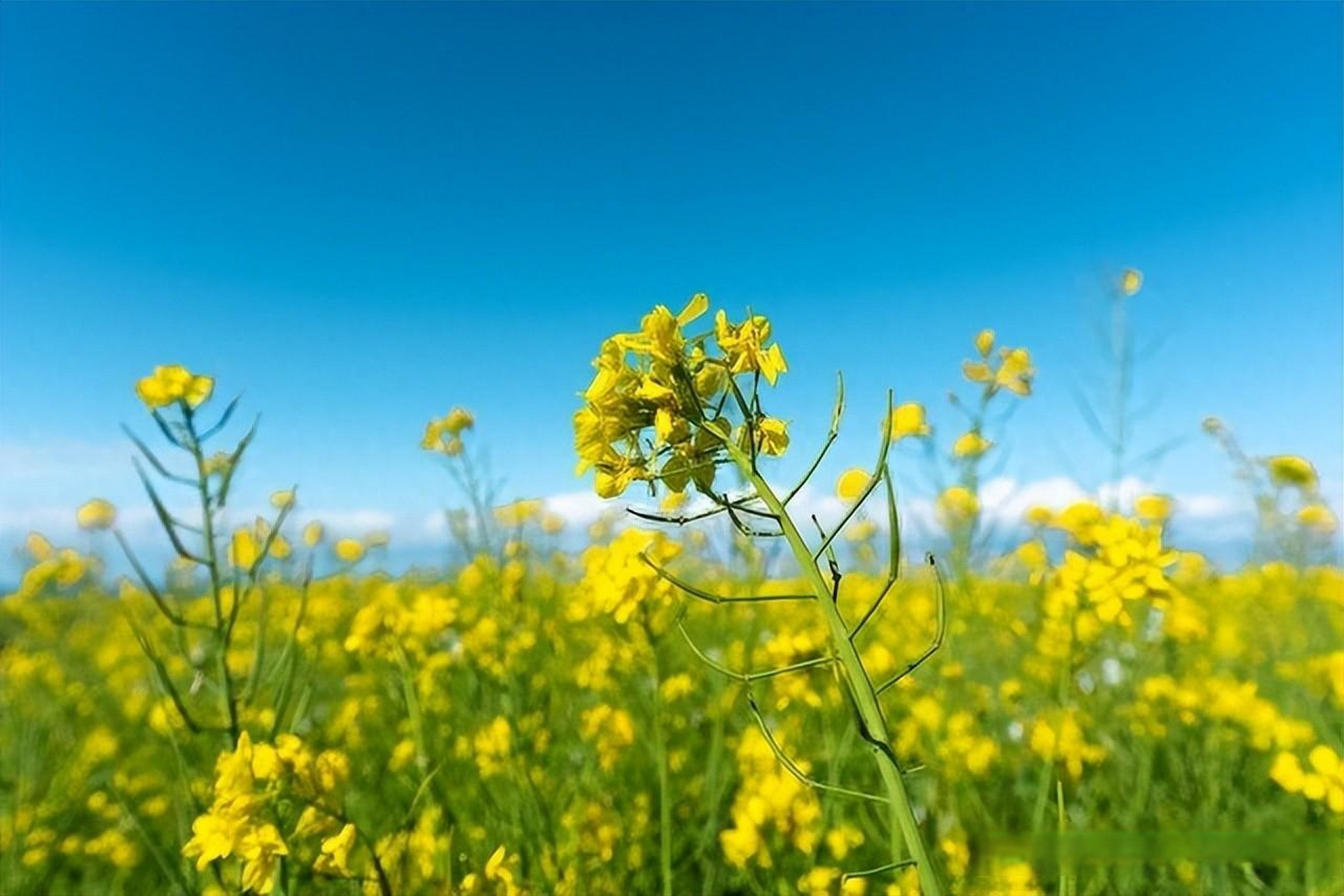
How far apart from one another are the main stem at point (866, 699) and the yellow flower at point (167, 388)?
1.71 meters

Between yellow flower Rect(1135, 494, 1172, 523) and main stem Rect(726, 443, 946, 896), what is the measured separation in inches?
114

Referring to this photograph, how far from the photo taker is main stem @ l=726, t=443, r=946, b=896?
813 mm

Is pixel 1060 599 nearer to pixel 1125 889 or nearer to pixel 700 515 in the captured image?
pixel 1125 889

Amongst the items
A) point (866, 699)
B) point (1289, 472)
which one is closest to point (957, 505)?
point (1289, 472)

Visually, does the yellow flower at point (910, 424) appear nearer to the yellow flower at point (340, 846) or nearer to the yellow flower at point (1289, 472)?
the yellow flower at point (1289, 472)

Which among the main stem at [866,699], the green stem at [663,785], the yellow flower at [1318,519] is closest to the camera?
the main stem at [866,699]

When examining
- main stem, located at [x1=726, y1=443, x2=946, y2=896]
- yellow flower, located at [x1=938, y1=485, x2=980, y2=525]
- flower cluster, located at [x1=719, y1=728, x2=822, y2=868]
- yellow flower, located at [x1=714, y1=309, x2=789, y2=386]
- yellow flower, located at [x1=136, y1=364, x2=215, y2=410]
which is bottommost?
flower cluster, located at [x1=719, y1=728, x2=822, y2=868]

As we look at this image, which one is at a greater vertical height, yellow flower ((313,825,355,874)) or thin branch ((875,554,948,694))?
thin branch ((875,554,948,694))

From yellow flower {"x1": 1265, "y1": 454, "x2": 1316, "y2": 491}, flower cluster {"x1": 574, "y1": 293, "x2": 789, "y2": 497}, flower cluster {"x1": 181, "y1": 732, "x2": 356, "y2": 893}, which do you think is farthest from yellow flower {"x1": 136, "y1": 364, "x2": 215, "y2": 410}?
yellow flower {"x1": 1265, "y1": 454, "x2": 1316, "y2": 491}

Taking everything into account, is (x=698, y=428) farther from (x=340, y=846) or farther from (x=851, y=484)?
(x=851, y=484)

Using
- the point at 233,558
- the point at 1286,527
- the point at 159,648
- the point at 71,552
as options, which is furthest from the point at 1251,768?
the point at 71,552

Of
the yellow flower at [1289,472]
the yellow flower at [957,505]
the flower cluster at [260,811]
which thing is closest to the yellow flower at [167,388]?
the flower cluster at [260,811]

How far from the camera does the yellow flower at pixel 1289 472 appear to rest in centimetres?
429

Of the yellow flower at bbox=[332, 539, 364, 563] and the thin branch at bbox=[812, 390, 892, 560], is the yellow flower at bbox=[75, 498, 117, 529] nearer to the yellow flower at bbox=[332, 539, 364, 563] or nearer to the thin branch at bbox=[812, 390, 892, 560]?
the yellow flower at bbox=[332, 539, 364, 563]
